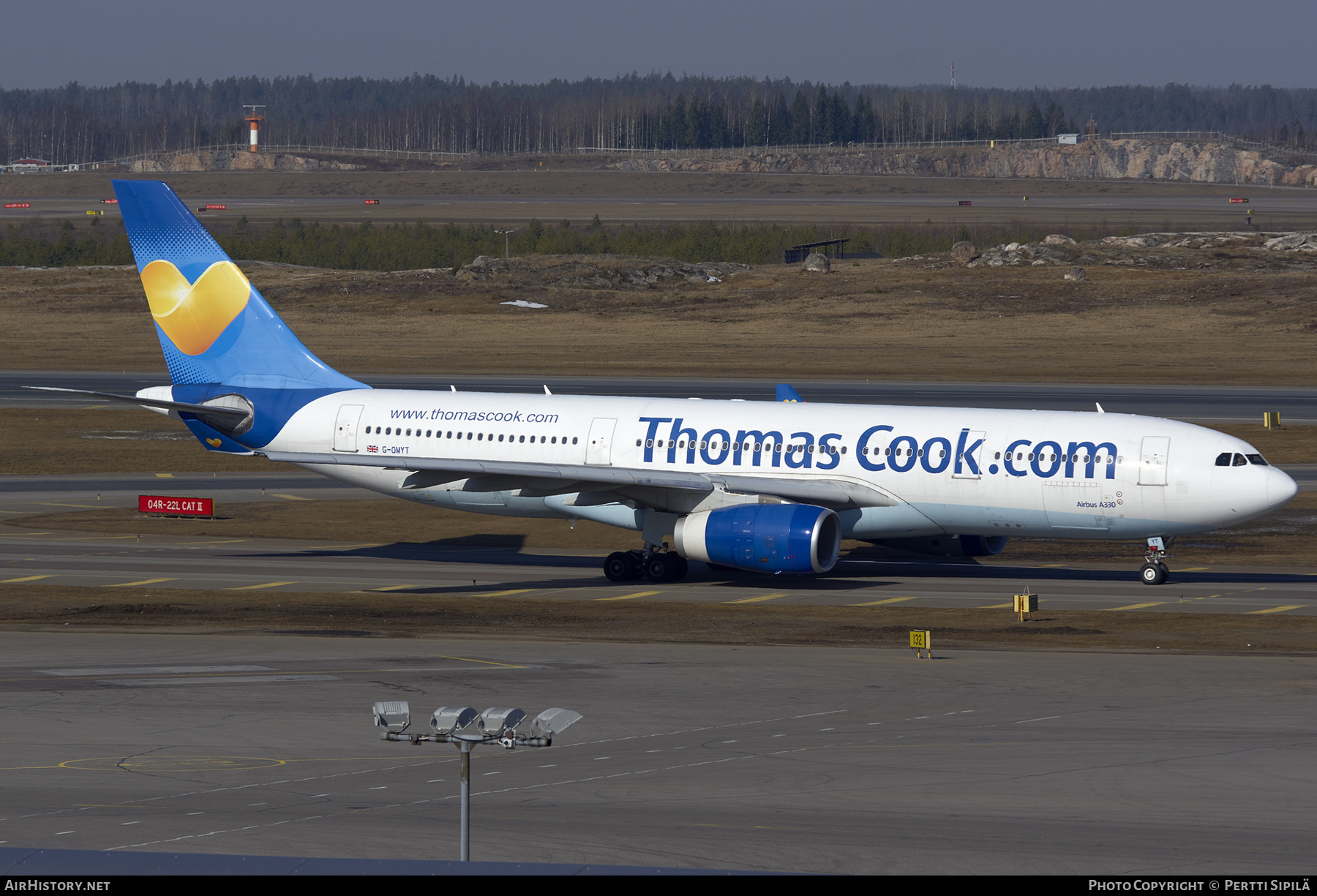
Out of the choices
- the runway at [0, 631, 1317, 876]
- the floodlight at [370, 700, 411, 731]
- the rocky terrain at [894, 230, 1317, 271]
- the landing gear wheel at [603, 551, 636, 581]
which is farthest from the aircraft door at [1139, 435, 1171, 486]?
the rocky terrain at [894, 230, 1317, 271]

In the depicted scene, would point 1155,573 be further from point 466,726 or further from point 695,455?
point 466,726

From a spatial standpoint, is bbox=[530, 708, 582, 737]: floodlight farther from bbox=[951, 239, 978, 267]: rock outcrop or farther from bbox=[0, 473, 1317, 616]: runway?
bbox=[951, 239, 978, 267]: rock outcrop

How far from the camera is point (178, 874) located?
40.9 feet

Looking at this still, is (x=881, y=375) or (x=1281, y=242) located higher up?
(x=1281, y=242)

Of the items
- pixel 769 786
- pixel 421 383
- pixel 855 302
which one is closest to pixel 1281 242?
pixel 855 302

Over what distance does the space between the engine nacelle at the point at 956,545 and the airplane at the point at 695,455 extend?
6cm

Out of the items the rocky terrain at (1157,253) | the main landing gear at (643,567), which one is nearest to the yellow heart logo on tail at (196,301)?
the main landing gear at (643,567)

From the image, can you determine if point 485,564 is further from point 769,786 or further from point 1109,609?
point 769,786

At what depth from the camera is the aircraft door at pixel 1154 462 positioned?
41250 mm

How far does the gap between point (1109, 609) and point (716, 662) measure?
1210 centimetres

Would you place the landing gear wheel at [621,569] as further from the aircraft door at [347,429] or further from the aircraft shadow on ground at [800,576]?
the aircraft door at [347,429]

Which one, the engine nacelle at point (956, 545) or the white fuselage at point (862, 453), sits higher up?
the white fuselage at point (862, 453)

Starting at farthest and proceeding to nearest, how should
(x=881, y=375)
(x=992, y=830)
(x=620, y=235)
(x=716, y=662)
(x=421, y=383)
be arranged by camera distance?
(x=620, y=235) → (x=881, y=375) → (x=421, y=383) → (x=716, y=662) → (x=992, y=830)

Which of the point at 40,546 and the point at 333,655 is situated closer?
the point at 333,655
